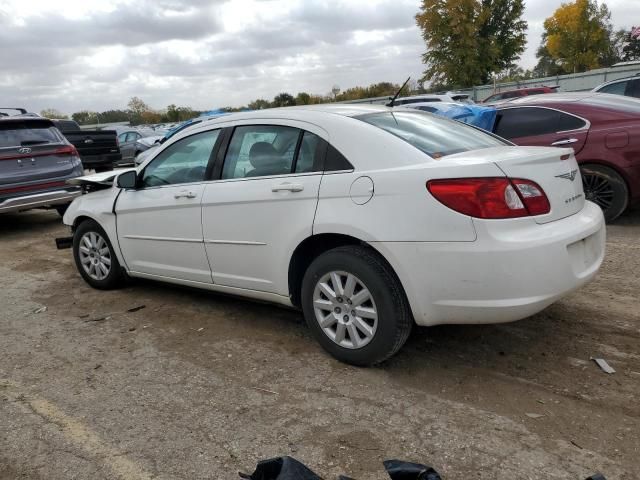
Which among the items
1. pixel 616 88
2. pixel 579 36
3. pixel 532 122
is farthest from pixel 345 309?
pixel 579 36

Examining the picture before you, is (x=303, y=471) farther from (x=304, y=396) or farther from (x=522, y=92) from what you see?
(x=522, y=92)

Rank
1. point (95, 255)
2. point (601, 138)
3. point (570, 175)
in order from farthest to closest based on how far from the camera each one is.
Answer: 1. point (601, 138)
2. point (95, 255)
3. point (570, 175)

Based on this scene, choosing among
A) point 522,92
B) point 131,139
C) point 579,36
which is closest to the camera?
point 131,139

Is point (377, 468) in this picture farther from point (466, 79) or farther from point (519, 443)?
point (466, 79)

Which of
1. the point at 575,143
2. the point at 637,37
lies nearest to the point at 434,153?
Answer: the point at 575,143

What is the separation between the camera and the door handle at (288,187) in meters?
3.44

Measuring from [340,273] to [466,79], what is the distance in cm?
4356

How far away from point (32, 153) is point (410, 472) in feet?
26.9

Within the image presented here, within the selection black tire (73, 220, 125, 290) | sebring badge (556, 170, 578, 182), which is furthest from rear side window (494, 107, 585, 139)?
black tire (73, 220, 125, 290)

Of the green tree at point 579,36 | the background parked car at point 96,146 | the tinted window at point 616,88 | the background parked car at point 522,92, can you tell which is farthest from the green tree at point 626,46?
the background parked car at point 96,146

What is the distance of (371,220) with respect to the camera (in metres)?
3.10

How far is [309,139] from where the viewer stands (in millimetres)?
3543

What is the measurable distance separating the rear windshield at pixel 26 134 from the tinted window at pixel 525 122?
6914mm

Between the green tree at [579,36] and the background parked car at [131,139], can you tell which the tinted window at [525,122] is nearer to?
the background parked car at [131,139]
